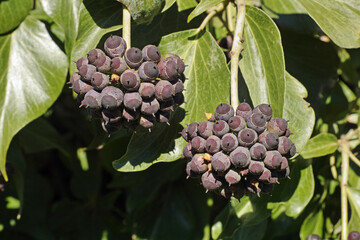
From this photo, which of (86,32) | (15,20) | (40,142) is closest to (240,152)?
(86,32)

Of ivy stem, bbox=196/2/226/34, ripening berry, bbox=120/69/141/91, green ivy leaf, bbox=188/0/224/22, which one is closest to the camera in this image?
ripening berry, bbox=120/69/141/91

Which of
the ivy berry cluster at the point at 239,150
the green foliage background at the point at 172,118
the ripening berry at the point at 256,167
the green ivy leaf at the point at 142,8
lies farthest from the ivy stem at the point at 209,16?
the ripening berry at the point at 256,167

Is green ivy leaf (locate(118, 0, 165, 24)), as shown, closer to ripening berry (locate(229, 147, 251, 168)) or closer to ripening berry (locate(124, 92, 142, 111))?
ripening berry (locate(124, 92, 142, 111))

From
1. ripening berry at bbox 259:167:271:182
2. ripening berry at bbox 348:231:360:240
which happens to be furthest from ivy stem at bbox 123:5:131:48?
ripening berry at bbox 348:231:360:240

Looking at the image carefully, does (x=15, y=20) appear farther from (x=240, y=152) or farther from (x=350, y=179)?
(x=350, y=179)

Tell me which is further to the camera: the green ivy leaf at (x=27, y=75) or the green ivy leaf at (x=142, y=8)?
the green ivy leaf at (x=27, y=75)

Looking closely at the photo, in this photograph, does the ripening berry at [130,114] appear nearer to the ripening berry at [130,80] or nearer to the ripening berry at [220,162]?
the ripening berry at [130,80]
